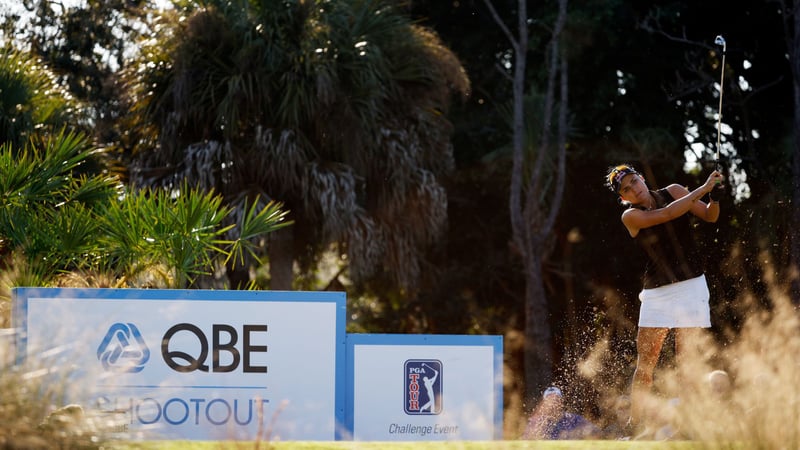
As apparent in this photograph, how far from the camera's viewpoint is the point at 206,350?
8391 millimetres

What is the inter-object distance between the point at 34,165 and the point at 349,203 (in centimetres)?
792

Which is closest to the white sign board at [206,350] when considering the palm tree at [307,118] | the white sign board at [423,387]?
the white sign board at [423,387]

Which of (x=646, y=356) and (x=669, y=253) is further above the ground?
(x=669, y=253)

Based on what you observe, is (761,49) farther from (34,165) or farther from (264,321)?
(264,321)

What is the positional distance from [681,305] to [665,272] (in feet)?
0.70

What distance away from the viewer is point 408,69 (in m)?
20.3

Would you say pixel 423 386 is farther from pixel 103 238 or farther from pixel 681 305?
pixel 103 238

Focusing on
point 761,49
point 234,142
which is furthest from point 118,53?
point 761,49

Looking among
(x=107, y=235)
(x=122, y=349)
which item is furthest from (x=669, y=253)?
(x=107, y=235)

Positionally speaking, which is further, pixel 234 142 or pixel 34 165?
pixel 234 142

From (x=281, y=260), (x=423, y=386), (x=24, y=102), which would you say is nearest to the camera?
(x=423, y=386)

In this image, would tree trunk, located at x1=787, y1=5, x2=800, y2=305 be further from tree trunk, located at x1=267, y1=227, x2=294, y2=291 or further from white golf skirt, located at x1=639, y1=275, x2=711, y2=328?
white golf skirt, located at x1=639, y1=275, x2=711, y2=328

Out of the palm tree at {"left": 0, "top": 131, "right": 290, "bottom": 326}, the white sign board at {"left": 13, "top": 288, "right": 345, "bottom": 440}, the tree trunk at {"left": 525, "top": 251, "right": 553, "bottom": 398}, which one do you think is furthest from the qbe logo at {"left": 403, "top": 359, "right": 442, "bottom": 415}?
the tree trunk at {"left": 525, "top": 251, "right": 553, "bottom": 398}

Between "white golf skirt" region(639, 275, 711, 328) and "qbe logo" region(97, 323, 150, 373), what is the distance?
3.28 m
